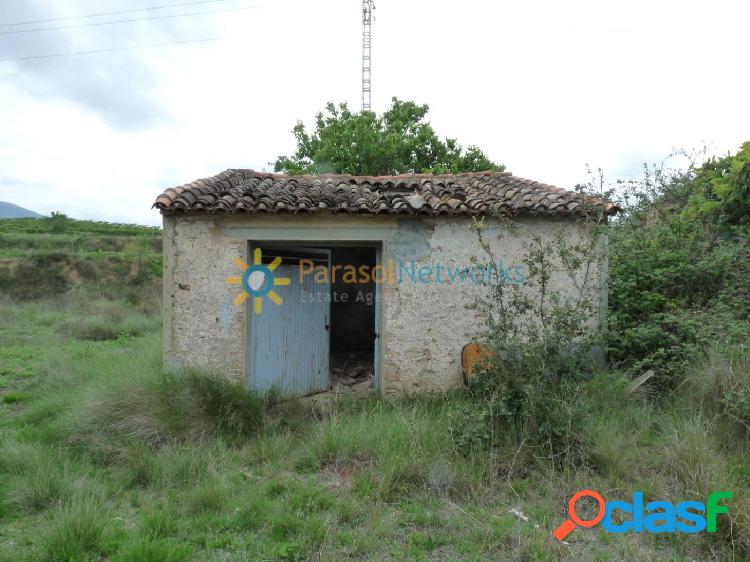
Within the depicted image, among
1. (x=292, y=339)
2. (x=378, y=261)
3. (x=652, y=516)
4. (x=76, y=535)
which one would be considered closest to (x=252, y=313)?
(x=292, y=339)

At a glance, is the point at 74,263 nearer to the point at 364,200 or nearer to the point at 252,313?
the point at 252,313

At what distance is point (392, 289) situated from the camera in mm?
6797

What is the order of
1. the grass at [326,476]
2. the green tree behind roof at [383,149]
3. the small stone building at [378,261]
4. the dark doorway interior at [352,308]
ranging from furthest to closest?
1. the green tree behind roof at [383,149]
2. the dark doorway interior at [352,308]
3. the small stone building at [378,261]
4. the grass at [326,476]

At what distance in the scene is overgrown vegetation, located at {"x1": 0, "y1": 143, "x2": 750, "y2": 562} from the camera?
3613mm

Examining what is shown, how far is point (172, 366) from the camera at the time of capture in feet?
21.8

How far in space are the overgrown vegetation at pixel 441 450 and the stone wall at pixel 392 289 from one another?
0.50 m

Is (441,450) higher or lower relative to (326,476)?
higher

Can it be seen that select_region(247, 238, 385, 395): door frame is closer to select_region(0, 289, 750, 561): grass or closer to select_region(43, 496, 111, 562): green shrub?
select_region(0, 289, 750, 561): grass

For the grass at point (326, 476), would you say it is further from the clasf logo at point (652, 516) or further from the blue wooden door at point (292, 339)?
the blue wooden door at point (292, 339)

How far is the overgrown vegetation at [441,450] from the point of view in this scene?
11.9ft

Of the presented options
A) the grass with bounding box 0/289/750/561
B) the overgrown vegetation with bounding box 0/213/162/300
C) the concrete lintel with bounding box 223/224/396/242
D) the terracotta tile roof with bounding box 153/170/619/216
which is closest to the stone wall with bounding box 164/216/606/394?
the concrete lintel with bounding box 223/224/396/242

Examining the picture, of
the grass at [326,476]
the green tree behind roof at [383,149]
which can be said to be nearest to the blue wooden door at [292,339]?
the grass at [326,476]

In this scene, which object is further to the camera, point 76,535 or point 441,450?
point 441,450

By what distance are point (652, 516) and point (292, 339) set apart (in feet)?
17.3
